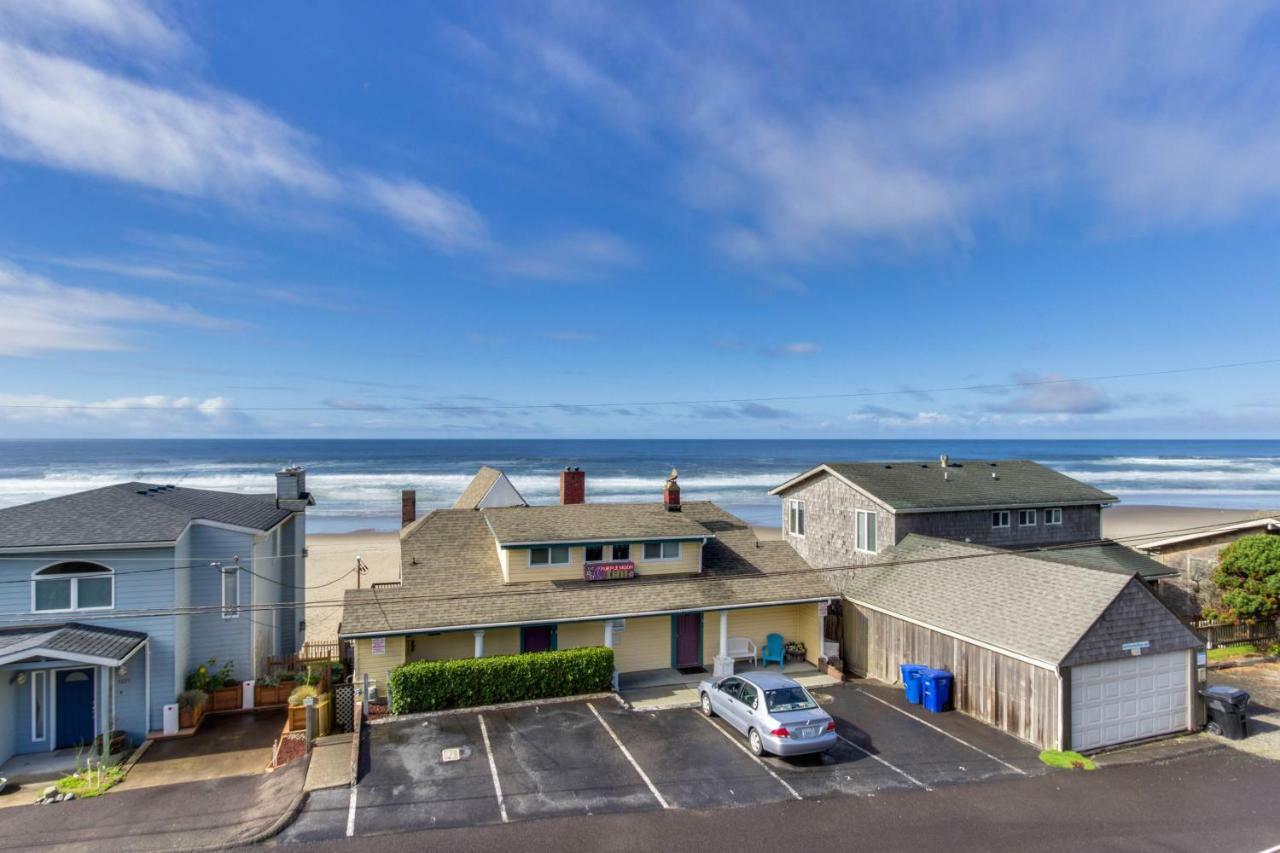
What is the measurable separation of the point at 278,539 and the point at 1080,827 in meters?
24.4

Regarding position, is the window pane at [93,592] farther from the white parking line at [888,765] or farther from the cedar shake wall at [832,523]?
the cedar shake wall at [832,523]

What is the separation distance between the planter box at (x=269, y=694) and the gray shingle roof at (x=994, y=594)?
1823 cm

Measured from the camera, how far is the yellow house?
18.9 m

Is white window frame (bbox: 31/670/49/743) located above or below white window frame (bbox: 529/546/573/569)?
below

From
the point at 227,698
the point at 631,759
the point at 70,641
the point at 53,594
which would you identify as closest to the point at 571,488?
the point at 227,698

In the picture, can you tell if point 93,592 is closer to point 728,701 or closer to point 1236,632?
point 728,701

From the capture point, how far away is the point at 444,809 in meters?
12.5

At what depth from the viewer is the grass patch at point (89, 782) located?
550 inches

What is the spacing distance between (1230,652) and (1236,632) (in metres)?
1.17

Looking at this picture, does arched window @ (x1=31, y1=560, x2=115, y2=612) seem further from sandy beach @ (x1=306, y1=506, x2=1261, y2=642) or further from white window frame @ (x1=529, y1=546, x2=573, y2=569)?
white window frame @ (x1=529, y1=546, x2=573, y2=569)

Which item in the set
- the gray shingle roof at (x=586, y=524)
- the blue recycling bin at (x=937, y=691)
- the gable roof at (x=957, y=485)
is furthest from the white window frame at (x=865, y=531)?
the blue recycling bin at (x=937, y=691)

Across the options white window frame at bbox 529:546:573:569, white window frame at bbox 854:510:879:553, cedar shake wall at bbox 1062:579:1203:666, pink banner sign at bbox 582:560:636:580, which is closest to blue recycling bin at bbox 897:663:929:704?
cedar shake wall at bbox 1062:579:1203:666

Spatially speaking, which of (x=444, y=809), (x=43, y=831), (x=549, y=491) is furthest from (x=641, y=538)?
(x=549, y=491)

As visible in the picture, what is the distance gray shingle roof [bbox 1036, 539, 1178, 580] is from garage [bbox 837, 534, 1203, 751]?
5754mm
